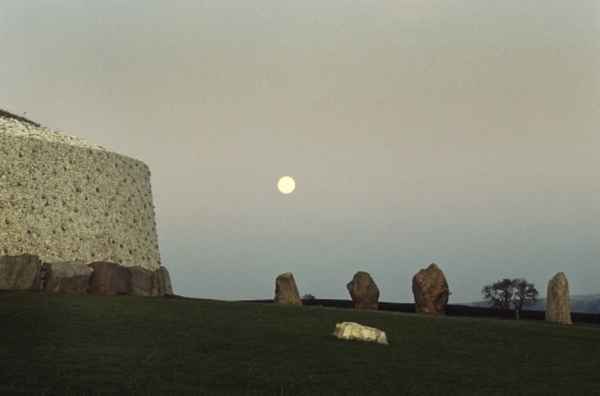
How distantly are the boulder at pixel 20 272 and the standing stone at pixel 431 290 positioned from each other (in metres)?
14.1

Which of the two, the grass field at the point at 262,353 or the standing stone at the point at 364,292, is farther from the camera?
the standing stone at the point at 364,292

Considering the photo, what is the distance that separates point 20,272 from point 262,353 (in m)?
14.7

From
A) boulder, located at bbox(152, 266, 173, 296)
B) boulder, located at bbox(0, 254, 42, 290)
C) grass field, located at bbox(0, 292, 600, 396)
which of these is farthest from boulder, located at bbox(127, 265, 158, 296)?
grass field, located at bbox(0, 292, 600, 396)

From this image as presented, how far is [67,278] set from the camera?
27.7 metres

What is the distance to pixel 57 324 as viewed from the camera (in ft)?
56.6

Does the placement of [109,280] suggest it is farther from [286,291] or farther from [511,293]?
[511,293]

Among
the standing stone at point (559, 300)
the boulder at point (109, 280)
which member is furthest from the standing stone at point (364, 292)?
the boulder at point (109, 280)

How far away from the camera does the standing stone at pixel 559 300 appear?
28.3 m

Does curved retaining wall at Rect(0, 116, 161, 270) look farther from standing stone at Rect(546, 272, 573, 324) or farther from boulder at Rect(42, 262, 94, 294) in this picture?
standing stone at Rect(546, 272, 573, 324)

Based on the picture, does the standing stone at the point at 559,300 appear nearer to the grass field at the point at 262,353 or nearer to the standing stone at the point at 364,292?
the grass field at the point at 262,353

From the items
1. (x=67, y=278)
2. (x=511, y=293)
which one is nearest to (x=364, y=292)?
(x=67, y=278)

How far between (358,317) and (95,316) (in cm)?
810

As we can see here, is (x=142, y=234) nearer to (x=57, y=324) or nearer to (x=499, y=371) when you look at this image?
(x=57, y=324)

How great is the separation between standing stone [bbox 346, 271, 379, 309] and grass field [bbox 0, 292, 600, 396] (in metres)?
7.08
